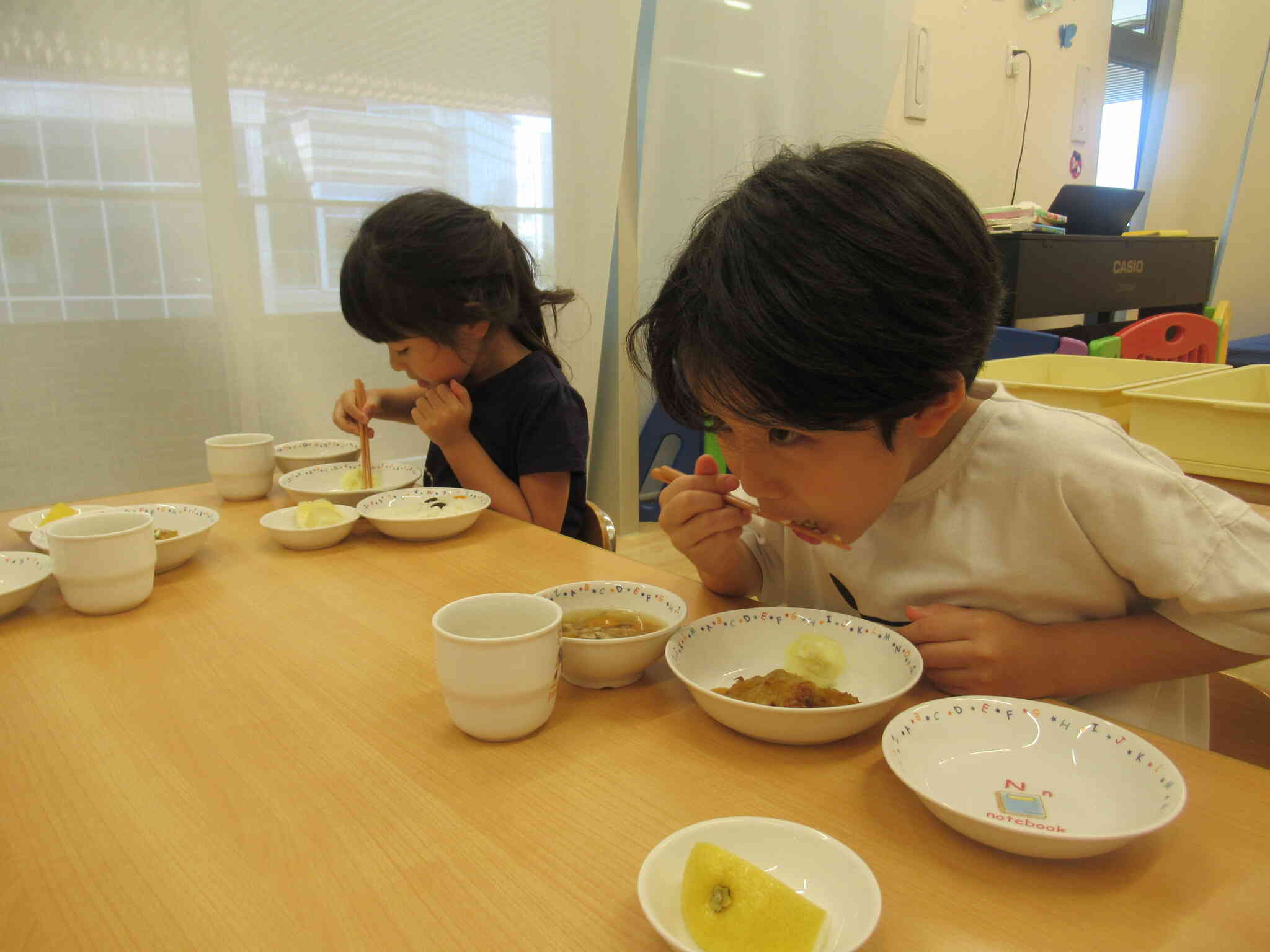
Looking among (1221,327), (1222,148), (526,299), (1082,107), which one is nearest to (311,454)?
(526,299)

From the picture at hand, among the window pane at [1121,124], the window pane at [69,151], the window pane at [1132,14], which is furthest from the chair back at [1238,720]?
the window pane at [1132,14]

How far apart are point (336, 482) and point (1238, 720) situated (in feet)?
4.37

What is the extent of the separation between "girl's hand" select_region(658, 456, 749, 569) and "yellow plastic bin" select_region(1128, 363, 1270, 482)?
2.58 ft

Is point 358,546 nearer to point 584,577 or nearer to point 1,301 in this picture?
point 584,577

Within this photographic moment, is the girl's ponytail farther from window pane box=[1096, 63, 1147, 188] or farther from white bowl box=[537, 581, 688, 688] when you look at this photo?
window pane box=[1096, 63, 1147, 188]

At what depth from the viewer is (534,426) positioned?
5.16ft

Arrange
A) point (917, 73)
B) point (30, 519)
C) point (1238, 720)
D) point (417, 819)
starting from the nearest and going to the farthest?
point (417, 819), point (1238, 720), point (30, 519), point (917, 73)

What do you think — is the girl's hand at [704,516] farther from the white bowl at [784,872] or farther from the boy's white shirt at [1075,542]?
the white bowl at [784,872]

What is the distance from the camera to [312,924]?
0.44 meters

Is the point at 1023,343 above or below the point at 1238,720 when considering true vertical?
above

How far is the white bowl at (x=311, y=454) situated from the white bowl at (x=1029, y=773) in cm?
118

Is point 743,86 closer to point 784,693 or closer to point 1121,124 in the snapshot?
point 784,693

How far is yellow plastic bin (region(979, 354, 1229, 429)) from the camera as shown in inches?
58.1

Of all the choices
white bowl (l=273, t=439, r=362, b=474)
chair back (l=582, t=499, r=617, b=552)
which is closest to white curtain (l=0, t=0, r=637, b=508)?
white bowl (l=273, t=439, r=362, b=474)
